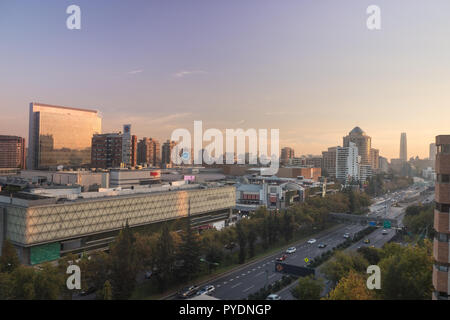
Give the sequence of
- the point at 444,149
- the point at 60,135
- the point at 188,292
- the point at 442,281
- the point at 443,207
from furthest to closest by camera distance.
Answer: the point at 60,135 < the point at 188,292 < the point at 444,149 < the point at 443,207 < the point at 442,281

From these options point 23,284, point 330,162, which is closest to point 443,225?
point 23,284

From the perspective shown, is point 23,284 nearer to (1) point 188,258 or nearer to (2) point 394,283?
(1) point 188,258

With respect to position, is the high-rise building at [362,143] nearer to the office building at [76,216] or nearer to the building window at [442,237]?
the office building at [76,216]

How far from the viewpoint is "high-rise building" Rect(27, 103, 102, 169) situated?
74250 mm

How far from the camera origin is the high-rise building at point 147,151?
328ft

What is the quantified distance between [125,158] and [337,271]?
63.0m

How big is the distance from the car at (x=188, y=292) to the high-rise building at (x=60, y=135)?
6207 cm

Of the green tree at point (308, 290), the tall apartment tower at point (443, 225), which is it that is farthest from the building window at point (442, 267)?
the green tree at point (308, 290)

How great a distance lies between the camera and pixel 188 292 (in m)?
21.9

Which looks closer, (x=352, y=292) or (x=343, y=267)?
(x=352, y=292)

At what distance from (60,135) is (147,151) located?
2741cm

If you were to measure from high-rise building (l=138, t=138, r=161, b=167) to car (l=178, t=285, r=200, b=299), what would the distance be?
79.5 meters

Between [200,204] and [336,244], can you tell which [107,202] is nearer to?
[200,204]

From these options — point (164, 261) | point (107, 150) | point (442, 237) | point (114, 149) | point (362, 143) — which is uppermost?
point (362, 143)
